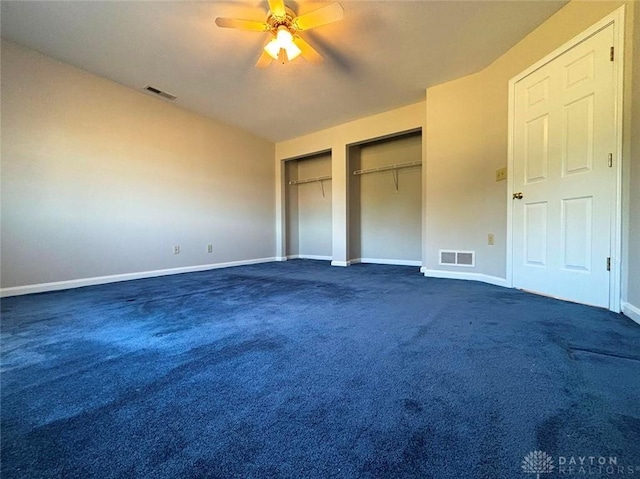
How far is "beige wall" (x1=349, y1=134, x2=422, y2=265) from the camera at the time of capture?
16.7 ft

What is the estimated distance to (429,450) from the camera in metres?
0.75

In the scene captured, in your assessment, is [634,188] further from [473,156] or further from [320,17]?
[320,17]

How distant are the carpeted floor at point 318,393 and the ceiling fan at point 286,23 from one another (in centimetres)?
232

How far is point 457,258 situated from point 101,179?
4628mm

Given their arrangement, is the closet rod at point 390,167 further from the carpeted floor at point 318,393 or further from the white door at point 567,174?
the carpeted floor at point 318,393

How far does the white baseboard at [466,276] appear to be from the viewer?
3.03m

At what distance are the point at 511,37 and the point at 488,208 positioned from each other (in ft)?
5.61

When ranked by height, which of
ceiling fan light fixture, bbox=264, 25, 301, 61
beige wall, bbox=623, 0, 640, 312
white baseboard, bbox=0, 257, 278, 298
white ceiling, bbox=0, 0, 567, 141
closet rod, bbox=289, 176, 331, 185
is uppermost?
white ceiling, bbox=0, 0, 567, 141

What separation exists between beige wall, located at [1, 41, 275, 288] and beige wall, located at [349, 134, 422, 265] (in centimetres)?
244

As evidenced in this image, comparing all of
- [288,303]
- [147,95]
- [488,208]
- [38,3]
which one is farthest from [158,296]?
[488,208]

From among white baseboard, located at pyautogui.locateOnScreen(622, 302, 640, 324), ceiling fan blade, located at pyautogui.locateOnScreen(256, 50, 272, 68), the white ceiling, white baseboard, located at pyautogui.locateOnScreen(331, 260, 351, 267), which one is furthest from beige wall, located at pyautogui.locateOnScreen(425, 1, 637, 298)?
ceiling fan blade, located at pyautogui.locateOnScreen(256, 50, 272, 68)

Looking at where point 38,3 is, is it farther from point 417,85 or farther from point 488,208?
point 488,208

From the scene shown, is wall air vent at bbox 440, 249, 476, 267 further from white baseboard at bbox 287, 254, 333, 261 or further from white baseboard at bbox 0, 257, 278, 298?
white baseboard at bbox 0, 257, 278, 298

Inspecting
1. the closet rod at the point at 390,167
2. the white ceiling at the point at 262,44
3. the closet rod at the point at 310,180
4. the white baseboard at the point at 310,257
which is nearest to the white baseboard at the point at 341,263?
the white baseboard at the point at 310,257
